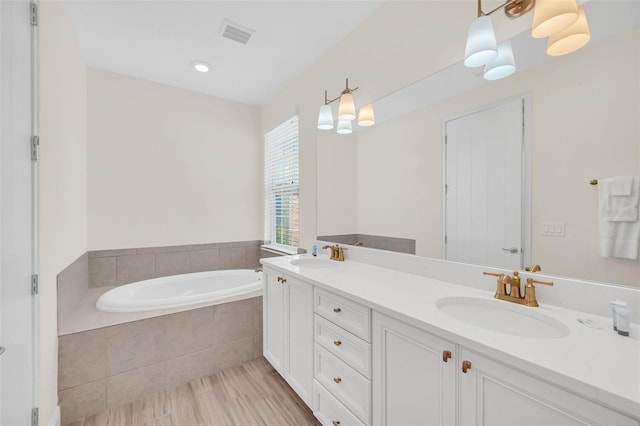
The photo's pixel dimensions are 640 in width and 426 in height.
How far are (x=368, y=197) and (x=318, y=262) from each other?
645 mm

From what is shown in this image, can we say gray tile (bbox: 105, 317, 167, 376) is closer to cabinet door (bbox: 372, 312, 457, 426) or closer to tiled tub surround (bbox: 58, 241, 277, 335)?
tiled tub surround (bbox: 58, 241, 277, 335)

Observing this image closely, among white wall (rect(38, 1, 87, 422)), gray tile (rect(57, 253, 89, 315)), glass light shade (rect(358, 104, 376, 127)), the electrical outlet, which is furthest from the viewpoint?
glass light shade (rect(358, 104, 376, 127))

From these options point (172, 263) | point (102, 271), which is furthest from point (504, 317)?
point (102, 271)

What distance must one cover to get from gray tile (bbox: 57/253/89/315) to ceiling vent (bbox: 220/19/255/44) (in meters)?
2.06

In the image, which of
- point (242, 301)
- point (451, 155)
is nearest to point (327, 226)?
point (242, 301)

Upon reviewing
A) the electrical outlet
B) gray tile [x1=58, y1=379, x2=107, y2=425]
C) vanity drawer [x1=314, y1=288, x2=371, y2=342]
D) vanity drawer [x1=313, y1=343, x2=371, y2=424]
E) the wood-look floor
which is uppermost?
the electrical outlet

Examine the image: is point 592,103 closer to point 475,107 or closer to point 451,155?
point 475,107

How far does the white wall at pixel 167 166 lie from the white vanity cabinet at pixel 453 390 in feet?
8.87

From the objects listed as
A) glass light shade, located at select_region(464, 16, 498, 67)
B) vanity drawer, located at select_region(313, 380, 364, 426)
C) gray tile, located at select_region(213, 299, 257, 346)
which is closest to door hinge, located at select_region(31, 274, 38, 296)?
gray tile, located at select_region(213, 299, 257, 346)

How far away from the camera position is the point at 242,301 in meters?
2.29

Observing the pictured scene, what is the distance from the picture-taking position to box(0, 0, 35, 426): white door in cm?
103

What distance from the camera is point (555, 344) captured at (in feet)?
2.46

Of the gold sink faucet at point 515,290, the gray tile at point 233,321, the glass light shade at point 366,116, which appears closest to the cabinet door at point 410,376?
the gold sink faucet at point 515,290

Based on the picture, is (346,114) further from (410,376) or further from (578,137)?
(410,376)
